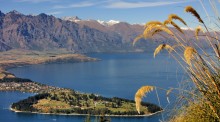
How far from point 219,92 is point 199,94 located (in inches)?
16.8

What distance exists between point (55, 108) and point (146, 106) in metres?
27.9

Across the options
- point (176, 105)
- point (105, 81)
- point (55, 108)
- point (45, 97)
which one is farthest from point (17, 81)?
point (176, 105)

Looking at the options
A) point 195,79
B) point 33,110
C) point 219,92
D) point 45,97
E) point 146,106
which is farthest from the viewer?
point 45,97

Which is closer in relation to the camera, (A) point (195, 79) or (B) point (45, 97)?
(A) point (195, 79)

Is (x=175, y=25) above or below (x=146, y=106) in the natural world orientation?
above

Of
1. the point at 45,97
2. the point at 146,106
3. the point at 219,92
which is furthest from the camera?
the point at 45,97

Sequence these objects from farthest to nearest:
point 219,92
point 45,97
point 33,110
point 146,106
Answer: point 45,97
point 33,110
point 146,106
point 219,92

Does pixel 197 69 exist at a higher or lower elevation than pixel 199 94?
higher

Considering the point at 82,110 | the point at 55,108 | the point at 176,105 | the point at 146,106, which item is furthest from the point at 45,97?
the point at 176,105

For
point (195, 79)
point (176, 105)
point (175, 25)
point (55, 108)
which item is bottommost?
point (55, 108)

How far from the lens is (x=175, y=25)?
434 cm

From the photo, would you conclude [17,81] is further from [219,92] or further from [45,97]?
[219,92]

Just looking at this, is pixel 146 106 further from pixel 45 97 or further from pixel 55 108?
pixel 45 97

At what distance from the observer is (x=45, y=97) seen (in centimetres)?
12619
